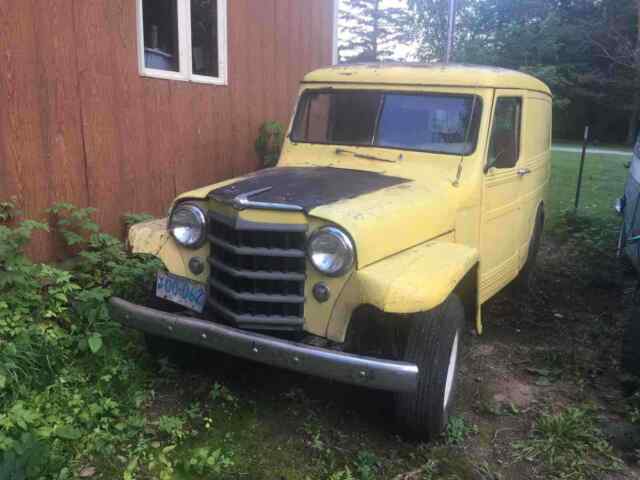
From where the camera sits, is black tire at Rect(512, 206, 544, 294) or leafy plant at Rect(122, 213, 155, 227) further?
black tire at Rect(512, 206, 544, 294)

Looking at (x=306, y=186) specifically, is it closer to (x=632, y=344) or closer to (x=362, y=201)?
(x=362, y=201)

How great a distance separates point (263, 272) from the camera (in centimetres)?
302

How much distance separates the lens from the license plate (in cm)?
324

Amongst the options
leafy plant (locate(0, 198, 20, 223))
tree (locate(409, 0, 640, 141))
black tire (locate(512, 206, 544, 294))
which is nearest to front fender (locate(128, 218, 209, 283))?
leafy plant (locate(0, 198, 20, 223))

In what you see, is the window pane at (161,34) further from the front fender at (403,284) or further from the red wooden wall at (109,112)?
A: the front fender at (403,284)

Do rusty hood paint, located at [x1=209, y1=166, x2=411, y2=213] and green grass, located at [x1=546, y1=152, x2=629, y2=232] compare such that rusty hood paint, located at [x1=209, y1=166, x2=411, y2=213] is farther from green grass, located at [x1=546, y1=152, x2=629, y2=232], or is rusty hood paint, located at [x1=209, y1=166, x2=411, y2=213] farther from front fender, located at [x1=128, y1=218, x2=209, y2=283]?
green grass, located at [x1=546, y1=152, x2=629, y2=232]

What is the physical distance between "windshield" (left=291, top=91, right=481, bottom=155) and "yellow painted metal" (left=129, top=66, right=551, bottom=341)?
0.06 metres

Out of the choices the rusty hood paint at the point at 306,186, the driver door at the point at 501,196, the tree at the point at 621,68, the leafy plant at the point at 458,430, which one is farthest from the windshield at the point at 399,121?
the tree at the point at 621,68

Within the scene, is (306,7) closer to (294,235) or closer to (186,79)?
(186,79)

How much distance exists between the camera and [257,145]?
6496mm

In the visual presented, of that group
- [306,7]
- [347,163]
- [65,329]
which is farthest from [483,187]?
[306,7]

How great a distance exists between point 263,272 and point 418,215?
932 mm

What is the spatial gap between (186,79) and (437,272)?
351 cm

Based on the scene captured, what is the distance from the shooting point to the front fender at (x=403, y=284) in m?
2.69
